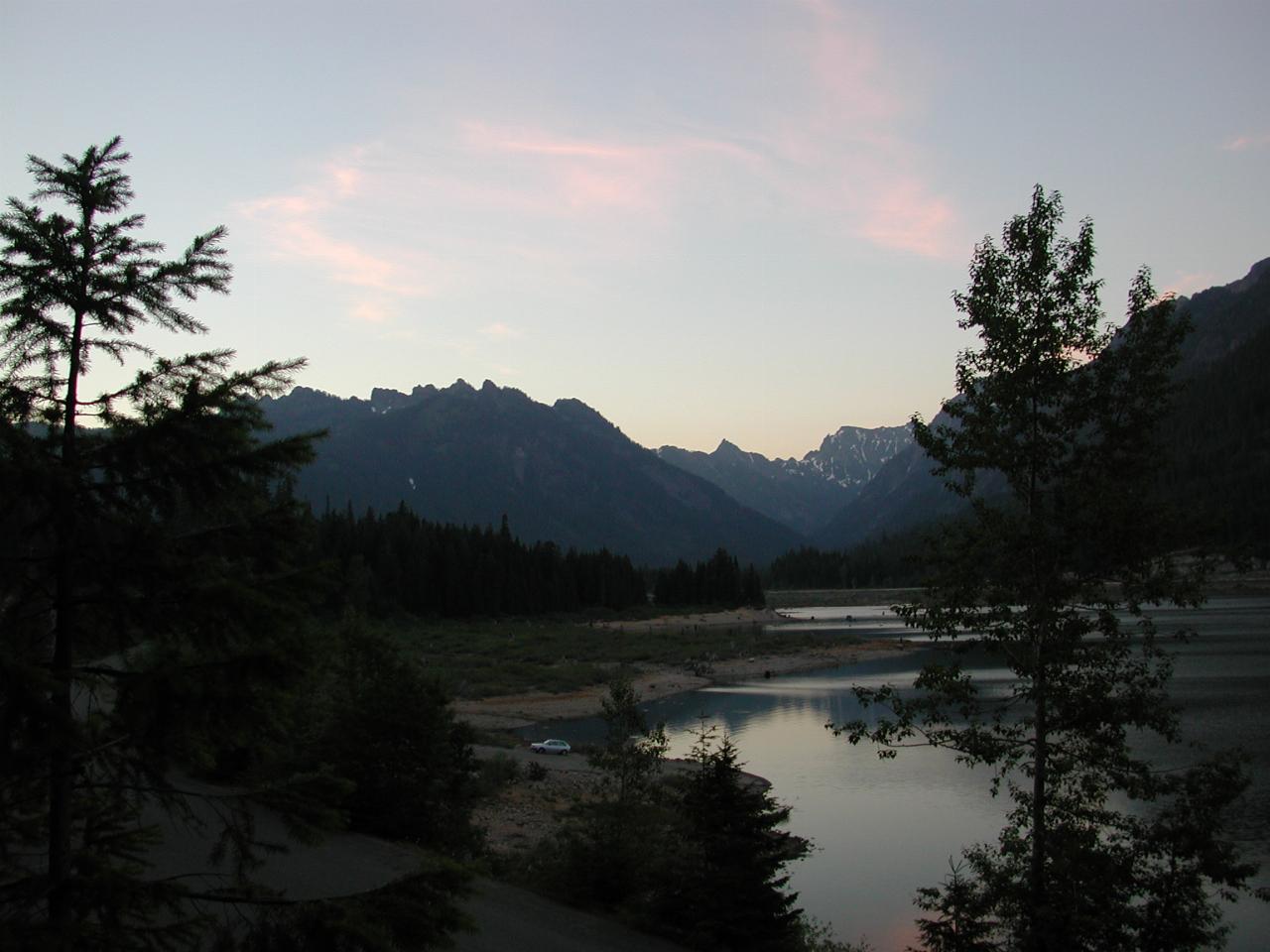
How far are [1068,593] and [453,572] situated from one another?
342 feet

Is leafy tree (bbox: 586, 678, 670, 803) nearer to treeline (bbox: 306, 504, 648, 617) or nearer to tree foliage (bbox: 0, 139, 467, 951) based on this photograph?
tree foliage (bbox: 0, 139, 467, 951)

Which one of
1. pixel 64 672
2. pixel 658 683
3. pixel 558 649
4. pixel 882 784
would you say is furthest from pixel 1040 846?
pixel 558 649

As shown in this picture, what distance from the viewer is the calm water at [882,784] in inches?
891

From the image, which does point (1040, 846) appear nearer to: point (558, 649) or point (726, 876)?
point (726, 876)

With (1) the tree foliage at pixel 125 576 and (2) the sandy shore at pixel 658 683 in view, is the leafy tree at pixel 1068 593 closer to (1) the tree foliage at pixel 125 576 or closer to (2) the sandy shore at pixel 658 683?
(1) the tree foliage at pixel 125 576

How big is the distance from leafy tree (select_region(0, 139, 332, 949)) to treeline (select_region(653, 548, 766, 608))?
150403mm

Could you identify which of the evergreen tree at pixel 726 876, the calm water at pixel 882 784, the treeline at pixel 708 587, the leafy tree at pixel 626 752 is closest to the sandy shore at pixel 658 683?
the calm water at pixel 882 784

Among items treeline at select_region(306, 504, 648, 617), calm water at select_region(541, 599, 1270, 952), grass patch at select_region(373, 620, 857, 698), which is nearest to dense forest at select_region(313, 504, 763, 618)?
treeline at select_region(306, 504, 648, 617)

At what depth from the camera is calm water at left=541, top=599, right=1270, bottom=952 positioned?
22625 millimetres

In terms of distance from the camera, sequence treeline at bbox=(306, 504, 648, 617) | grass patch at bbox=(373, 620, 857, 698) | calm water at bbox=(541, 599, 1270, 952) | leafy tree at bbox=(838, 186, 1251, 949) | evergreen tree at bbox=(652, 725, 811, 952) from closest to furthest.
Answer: leafy tree at bbox=(838, 186, 1251, 949), evergreen tree at bbox=(652, 725, 811, 952), calm water at bbox=(541, 599, 1270, 952), grass patch at bbox=(373, 620, 857, 698), treeline at bbox=(306, 504, 648, 617)

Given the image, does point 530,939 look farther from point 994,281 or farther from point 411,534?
point 411,534

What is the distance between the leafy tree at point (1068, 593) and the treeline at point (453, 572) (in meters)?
86.6

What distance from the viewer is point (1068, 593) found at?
38.8ft

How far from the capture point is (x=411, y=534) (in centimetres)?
11662
